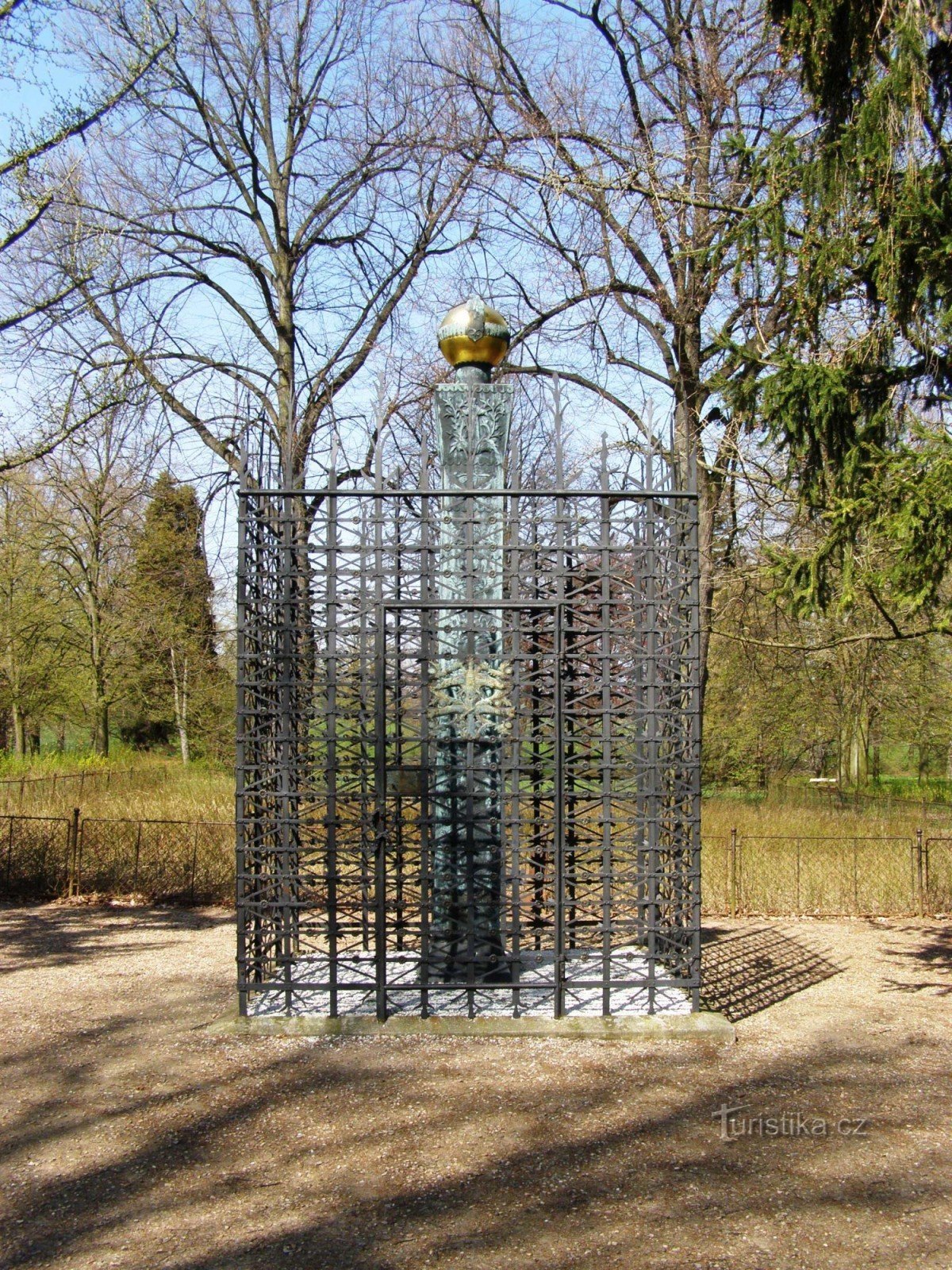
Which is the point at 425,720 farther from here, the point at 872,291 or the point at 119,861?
the point at 119,861

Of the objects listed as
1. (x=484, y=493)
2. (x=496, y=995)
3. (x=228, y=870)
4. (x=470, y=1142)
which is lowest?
(x=470, y=1142)

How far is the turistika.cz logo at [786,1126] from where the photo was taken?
17.4 ft

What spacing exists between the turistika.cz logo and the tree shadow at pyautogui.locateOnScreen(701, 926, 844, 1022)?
64.1 inches

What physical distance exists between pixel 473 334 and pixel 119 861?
808 centimetres

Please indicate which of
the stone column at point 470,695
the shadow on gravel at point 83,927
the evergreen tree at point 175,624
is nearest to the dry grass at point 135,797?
the shadow on gravel at point 83,927

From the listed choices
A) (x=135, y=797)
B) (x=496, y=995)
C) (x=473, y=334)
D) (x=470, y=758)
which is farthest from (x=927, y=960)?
(x=135, y=797)

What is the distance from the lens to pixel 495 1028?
6832mm

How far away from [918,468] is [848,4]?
3.12 meters

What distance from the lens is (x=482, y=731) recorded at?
717 cm

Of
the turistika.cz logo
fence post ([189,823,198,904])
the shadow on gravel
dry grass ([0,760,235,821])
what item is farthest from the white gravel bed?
dry grass ([0,760,235,821])

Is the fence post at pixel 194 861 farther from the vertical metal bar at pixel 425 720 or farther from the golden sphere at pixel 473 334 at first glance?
the golden sphere at pixel 473 334

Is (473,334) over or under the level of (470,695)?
over

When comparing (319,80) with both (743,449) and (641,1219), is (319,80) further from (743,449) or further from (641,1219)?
(641,1219)

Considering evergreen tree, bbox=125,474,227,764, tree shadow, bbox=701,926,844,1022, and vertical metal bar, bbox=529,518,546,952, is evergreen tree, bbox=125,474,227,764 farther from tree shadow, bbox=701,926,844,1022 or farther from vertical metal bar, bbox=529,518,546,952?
tree shadow, bbox=701,926,844,1022
